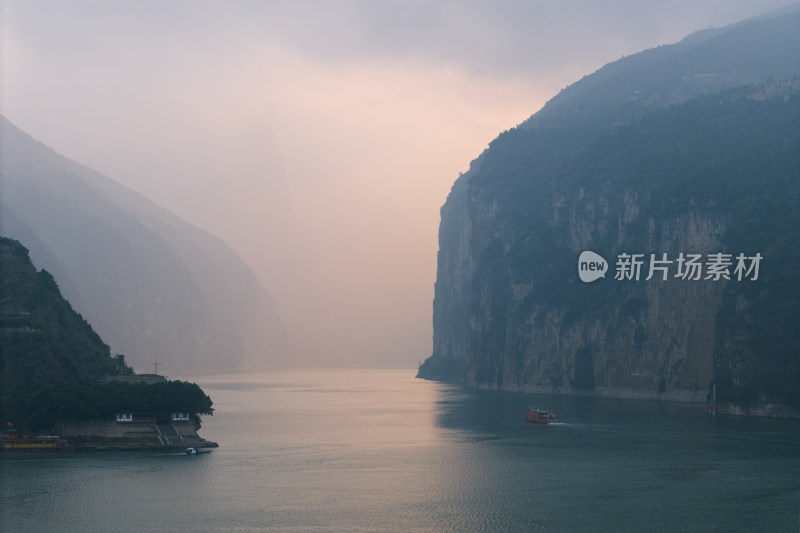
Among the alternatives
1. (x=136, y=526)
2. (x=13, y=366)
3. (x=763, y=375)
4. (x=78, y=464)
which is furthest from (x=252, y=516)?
(x=763, y=375)

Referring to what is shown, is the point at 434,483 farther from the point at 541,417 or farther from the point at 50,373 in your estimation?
the point at 541,417

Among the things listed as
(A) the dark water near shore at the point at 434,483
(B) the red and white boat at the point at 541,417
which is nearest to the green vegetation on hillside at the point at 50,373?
(A) the dark water near shore at the point at 434,483

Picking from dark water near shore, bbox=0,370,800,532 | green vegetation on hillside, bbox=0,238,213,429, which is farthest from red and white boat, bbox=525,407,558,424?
green vegetation on hillside, bbox=0,238,213,429

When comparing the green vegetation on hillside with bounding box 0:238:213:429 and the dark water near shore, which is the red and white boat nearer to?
the dark water near shore

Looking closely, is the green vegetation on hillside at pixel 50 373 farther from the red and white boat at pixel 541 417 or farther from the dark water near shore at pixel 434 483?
the red and white boat at pixel 541 417

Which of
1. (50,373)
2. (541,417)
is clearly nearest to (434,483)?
(50,373)

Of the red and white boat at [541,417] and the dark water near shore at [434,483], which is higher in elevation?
the red and white boat at [541,417]
